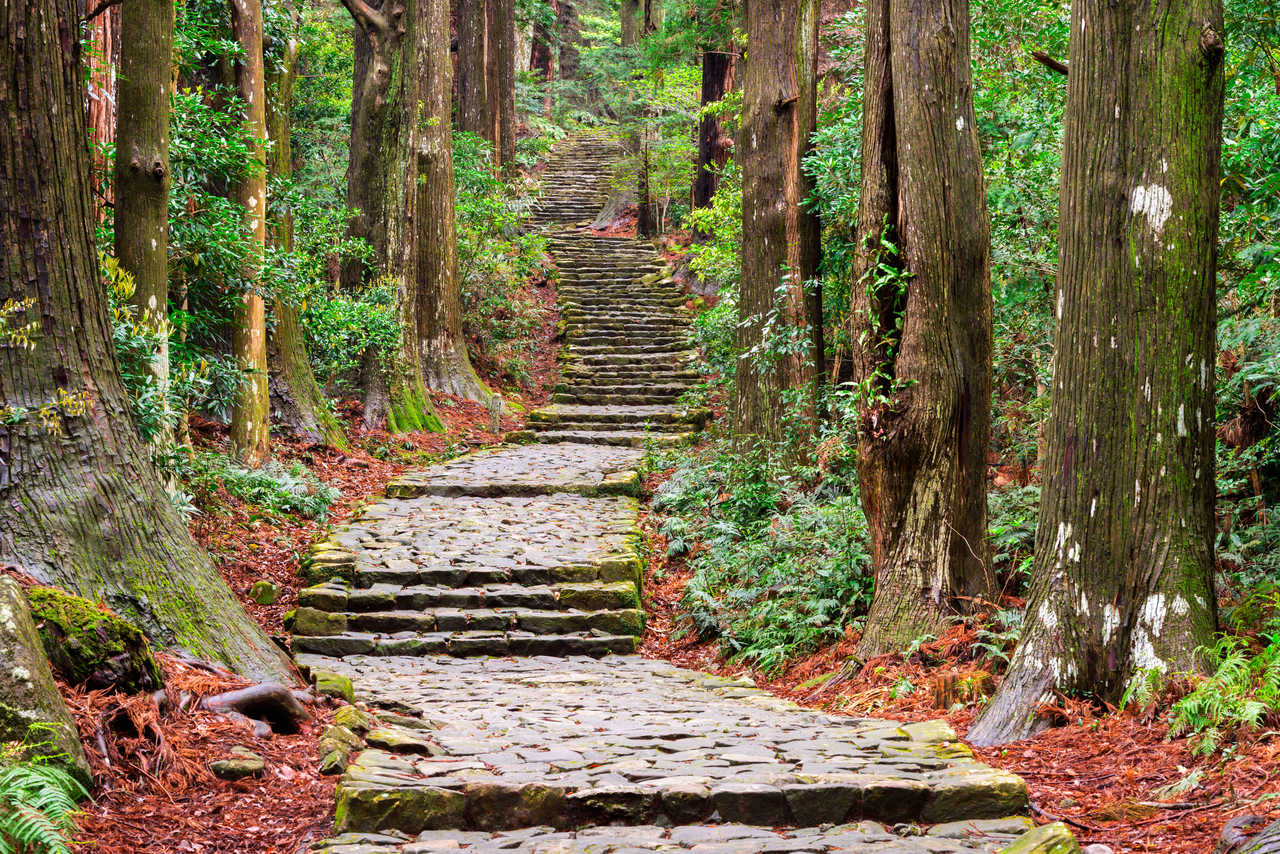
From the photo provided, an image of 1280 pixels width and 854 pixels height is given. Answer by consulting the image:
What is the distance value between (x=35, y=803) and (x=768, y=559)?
6595 millimetres

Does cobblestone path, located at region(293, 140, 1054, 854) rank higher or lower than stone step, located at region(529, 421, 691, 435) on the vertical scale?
lower

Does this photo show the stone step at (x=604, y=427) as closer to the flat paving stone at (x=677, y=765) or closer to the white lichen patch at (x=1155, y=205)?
the flat paving stone at (x=677, y=765)

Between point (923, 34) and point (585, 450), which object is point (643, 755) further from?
point (585, 450)

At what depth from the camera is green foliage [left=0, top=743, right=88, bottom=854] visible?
2617 millimetres

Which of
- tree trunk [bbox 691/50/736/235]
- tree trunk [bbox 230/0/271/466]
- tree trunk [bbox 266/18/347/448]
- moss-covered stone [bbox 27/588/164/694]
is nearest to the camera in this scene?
moss-covered stone [bbox 27/588/164/694]

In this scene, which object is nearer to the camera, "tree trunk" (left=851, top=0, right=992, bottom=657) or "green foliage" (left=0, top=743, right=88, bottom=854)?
"green foliage" (left=0, top=743, right=88, bottom=854)

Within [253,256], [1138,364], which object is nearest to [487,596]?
[253,256]

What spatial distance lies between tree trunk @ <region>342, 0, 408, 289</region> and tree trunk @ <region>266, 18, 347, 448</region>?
2.23 metres

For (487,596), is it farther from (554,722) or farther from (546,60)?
(546,60)

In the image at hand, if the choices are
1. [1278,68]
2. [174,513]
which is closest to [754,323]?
[1278,68]

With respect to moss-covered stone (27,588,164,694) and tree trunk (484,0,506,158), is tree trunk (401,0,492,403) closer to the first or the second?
tree trunk (484,0,506,158)

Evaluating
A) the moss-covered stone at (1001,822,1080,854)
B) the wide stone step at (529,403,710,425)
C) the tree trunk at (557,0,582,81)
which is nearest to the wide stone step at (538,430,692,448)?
the wide stone step at (529,403,710,425)

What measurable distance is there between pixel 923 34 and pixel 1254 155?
2.08 metres

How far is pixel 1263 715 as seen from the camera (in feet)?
12.5
